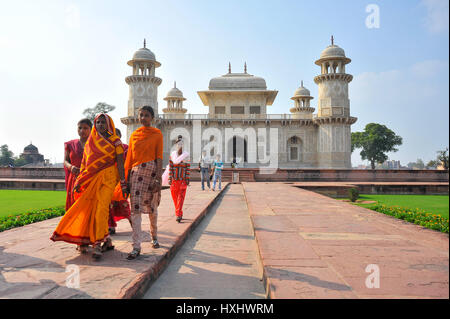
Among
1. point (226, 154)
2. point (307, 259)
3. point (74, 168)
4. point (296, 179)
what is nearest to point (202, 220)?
point (74, 168)

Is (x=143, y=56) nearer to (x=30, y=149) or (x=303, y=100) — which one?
(x=303, y=100)

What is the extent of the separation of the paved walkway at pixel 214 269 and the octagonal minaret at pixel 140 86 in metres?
22.2

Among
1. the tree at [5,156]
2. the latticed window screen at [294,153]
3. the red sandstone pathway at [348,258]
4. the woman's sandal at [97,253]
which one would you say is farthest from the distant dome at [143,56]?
the tree at [5,156]

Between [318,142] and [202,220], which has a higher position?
[318,142]

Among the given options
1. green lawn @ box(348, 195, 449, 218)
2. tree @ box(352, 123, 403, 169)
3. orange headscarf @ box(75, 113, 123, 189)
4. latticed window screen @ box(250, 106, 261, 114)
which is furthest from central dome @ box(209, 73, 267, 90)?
tree @ box(352, 123, 403, 169)

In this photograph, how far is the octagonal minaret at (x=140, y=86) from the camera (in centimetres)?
2462

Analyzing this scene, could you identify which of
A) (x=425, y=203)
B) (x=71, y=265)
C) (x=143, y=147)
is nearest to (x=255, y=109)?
(x=425, y=203)

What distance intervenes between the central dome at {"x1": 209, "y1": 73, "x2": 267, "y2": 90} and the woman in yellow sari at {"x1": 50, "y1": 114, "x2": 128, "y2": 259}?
24444 mm

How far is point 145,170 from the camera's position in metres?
2.77

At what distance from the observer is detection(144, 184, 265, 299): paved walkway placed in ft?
6.87

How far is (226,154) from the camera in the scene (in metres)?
25.2

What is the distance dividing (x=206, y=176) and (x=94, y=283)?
8.07 metres

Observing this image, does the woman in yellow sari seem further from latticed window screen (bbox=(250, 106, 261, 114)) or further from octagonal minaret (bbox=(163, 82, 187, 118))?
octagonal minaret (bbox=(163, 82, 187, 118))
